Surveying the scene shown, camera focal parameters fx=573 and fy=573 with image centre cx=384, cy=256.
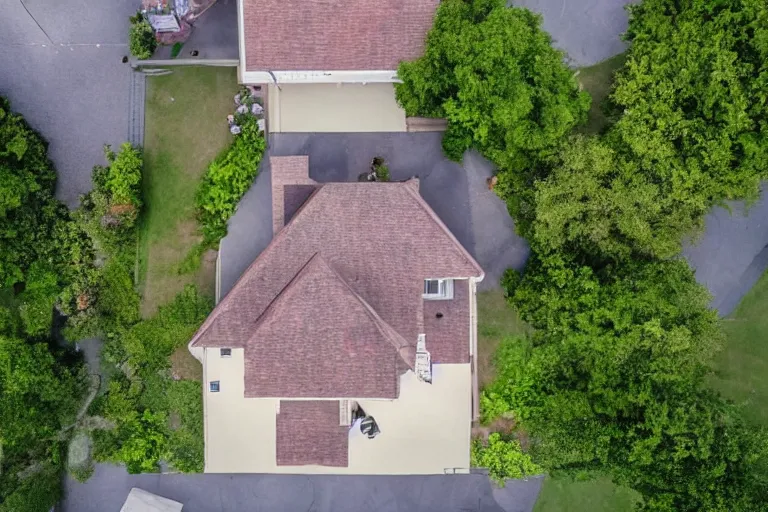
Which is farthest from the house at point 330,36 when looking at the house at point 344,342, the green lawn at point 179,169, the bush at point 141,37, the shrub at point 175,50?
the bush at point 141,37

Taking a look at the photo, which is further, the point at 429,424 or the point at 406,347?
the point at 429,424

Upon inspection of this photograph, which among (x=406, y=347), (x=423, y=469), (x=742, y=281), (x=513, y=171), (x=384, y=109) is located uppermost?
(x=384, y=109)

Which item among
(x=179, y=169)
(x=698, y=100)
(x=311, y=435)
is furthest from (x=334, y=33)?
(x=311, y=435)

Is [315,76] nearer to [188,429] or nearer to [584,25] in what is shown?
[584,25]

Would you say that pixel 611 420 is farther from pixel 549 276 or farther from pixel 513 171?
pixel 513 171

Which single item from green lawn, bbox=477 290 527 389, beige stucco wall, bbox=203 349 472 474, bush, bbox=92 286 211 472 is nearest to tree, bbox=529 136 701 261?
green lawn, bbox=477 290 527 389

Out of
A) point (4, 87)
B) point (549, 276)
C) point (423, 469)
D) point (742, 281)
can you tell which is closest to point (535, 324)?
point (549, 276)

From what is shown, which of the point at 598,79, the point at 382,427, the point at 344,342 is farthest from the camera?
the point at 598,79
